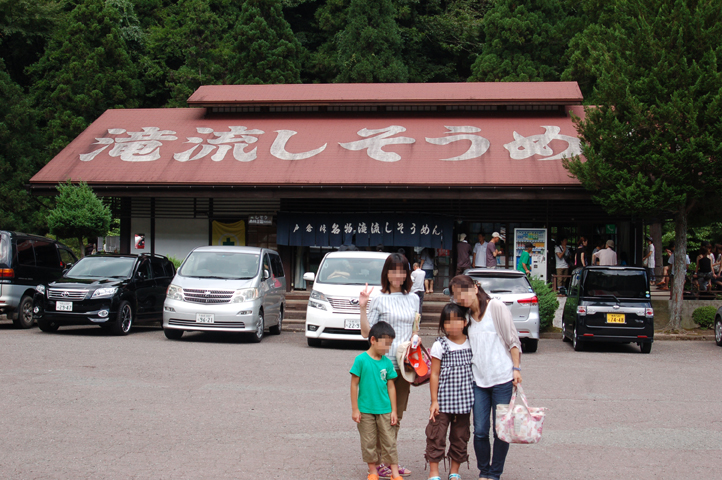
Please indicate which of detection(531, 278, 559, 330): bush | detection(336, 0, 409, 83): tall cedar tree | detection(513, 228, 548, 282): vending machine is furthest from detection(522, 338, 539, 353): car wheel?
detection(336, 0, 409, 83): tall cedar tree

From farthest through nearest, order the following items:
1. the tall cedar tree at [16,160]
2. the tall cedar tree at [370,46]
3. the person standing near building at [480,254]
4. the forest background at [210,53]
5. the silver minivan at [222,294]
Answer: the tall cedar tree at [370,46]
the forest background at [210,53]
the tall cedar tree at [16,160]
the person standing near building at [480,254]
the silver minivan at [222,294]

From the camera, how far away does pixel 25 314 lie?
14.2 meters

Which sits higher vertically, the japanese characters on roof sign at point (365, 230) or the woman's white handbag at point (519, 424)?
the japanese characters on roof sign at point (365, 230)

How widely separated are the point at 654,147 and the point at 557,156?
4.48 m

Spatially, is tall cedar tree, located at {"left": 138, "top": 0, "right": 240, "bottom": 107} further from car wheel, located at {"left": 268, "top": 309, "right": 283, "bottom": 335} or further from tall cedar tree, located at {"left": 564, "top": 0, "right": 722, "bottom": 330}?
tall cedar tree, located at {"left": 564, "top": 0, "right": 722, "bottom": 330}

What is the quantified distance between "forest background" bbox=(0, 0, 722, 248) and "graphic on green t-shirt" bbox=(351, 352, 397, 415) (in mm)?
25478

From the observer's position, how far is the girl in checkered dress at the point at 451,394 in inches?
186

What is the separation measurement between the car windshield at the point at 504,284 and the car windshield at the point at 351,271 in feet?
6.32

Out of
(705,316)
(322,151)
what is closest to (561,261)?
(705,316)

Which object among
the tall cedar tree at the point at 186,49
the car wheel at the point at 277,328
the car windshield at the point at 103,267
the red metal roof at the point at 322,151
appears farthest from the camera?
the tall cedar tree at the point at 186,49

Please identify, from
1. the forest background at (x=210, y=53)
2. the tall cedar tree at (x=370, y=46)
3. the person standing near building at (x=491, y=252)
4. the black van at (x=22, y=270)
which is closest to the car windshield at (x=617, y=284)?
the person standing near building at (x=491, y=252)

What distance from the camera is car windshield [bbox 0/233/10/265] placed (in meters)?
13.6

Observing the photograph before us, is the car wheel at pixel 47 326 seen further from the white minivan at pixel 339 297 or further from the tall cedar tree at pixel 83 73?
the tall cedar tree at pixel 83 73

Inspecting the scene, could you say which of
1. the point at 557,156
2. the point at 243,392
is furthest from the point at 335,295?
the point at 557,156
